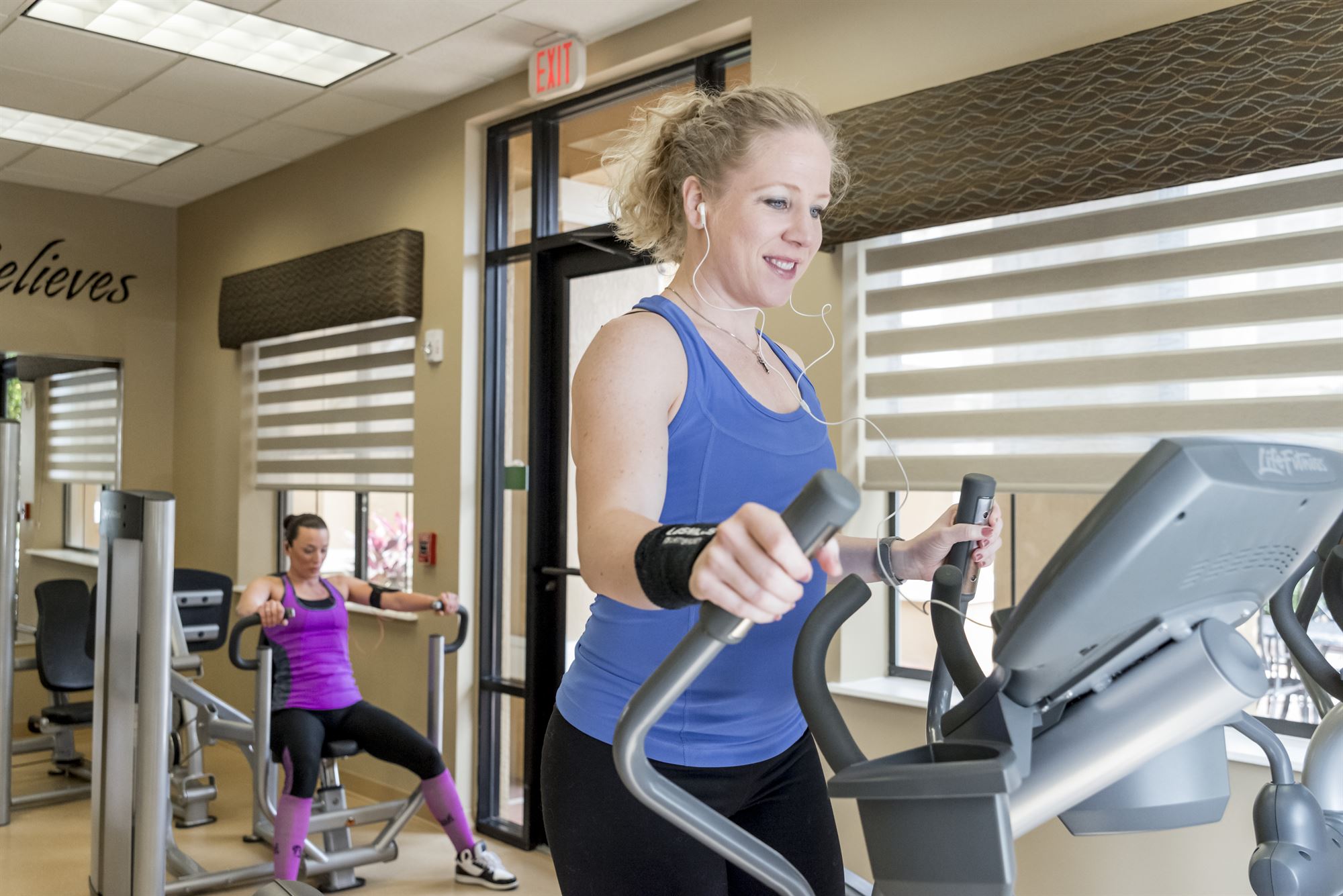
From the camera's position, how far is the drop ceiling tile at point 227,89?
4320mm

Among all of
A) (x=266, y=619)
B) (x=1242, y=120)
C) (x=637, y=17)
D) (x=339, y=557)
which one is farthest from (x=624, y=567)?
(x=339, y=557)

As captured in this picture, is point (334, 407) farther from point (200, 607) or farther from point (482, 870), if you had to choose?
point (482, 870)

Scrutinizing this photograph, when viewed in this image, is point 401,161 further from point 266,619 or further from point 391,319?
point 266,619

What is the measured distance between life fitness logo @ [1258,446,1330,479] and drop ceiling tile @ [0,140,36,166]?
5.86 metres

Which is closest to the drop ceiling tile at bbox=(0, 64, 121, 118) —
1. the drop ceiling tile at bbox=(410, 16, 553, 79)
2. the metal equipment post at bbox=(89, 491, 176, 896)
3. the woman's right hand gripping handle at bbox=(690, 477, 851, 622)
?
the drop ceiling tile at bbox=(410, 16, 553, 79)

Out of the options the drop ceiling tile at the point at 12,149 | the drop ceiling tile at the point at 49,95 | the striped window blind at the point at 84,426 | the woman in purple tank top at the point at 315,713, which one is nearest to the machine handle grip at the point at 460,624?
the woman in purple tank top at the point at 315,713

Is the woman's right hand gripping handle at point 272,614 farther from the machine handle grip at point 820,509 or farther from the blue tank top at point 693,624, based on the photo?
Answer: the machine handle grip at point 820,509

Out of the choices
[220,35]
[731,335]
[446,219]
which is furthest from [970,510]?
[446,219]

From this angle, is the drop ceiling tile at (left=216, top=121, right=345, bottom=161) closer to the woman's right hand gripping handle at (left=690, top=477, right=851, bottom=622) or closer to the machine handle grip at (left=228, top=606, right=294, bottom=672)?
the machine handle grip at (left=228, top=606, right=294, bottom=672)

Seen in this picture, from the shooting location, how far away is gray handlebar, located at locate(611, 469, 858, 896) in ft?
2.15

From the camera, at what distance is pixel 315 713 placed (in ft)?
12.3

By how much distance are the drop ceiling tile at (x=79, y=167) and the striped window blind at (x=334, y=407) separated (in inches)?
40.8

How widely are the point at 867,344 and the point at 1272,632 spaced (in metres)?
1.21

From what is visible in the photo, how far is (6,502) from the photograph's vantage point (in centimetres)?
438
